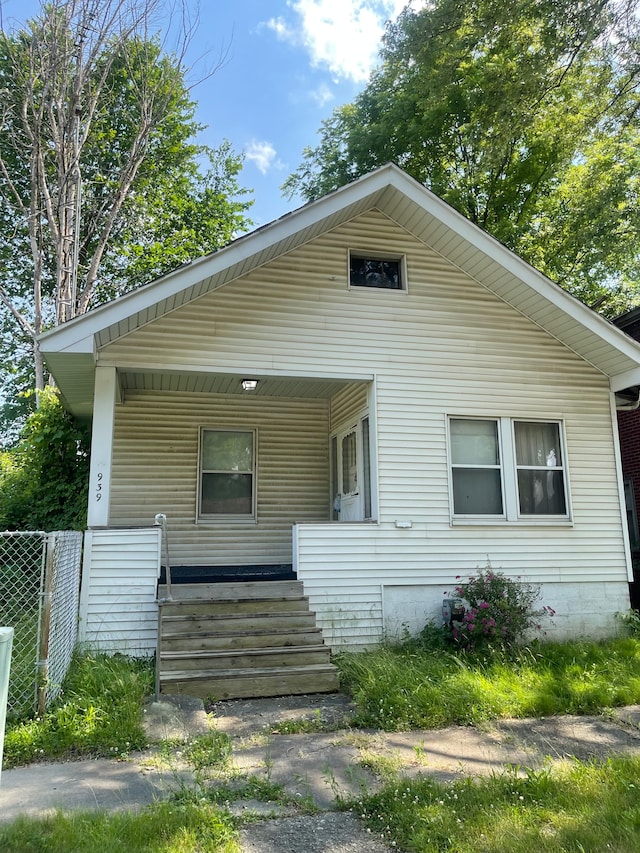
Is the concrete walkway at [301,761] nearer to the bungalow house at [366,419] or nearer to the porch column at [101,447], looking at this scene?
the bungalow house at [366,419]

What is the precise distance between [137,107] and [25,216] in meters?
5.64

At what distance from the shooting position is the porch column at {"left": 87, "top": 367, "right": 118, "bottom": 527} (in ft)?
23.6

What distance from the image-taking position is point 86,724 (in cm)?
482

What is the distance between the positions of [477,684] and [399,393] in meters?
3.88

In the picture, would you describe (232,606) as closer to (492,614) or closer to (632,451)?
(492,614)

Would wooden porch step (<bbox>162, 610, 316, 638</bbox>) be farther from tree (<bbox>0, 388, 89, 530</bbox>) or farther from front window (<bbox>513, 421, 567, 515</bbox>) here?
tree (<bbox>0, 388, 89, 530</bbox>)

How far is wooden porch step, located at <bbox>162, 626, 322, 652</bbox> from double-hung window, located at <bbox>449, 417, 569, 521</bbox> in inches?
111

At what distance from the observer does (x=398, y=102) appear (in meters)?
18.5

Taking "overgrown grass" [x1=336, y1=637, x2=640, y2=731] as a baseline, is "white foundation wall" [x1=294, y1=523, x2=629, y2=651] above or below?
above

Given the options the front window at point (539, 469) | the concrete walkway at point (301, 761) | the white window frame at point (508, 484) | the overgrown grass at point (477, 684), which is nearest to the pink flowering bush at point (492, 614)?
the overgrown grass at point (477, 684)

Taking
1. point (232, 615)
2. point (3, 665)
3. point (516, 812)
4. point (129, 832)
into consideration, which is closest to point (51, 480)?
point (232, 615)

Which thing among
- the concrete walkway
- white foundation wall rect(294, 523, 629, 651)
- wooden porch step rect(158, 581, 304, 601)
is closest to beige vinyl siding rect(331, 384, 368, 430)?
white foundation wall rect(294, 523, 629, 651)

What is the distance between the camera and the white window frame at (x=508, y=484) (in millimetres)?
8423

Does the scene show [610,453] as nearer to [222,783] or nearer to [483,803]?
[483,803]
